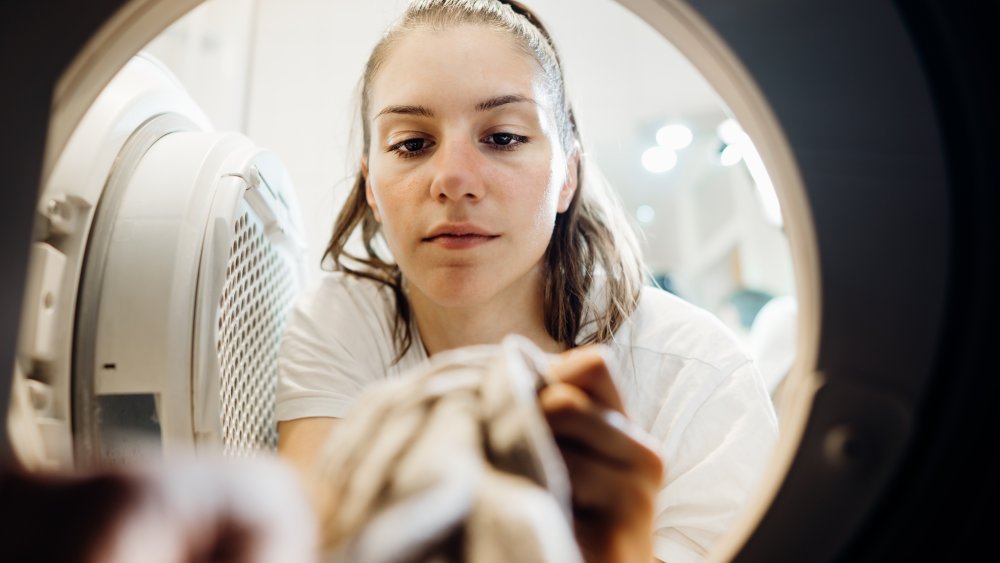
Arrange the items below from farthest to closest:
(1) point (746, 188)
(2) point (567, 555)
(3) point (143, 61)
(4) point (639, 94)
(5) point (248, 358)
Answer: (1) point (746, 188)
(4) point (639, 94)
(5) point (248, 358)
(3) point (143, 61)
(2) point (567, 555)

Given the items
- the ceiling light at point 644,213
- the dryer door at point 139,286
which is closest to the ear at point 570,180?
the dryer door at point 139,286

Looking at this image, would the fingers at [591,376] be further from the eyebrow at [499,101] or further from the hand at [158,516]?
the eyebrow at [499,101]

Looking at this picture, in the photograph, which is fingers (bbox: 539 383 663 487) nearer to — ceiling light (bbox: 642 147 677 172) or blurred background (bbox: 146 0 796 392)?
blurred background (bbox: 146 0 796 392)

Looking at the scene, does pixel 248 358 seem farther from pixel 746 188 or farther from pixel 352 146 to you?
pixel 746 188

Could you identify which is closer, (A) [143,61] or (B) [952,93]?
(B) [952,93]

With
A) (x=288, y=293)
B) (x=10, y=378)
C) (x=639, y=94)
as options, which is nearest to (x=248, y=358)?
(x=288, y=293)

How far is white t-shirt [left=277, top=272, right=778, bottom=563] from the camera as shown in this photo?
0.68 meters

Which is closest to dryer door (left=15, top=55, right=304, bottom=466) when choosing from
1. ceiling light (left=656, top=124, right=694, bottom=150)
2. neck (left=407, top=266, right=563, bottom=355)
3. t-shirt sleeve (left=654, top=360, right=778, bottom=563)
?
neck (left=407, top=266, right=563, bottom=355)

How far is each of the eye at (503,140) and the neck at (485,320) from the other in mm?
225

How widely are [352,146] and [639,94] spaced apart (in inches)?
46.2

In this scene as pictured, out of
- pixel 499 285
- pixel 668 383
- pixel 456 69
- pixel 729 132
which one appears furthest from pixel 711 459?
pixel 729 132

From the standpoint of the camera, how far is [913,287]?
0.34 meters

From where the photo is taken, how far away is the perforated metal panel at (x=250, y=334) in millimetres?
733

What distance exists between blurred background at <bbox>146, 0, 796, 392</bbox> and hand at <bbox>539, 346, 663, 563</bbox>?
0.54 meters
